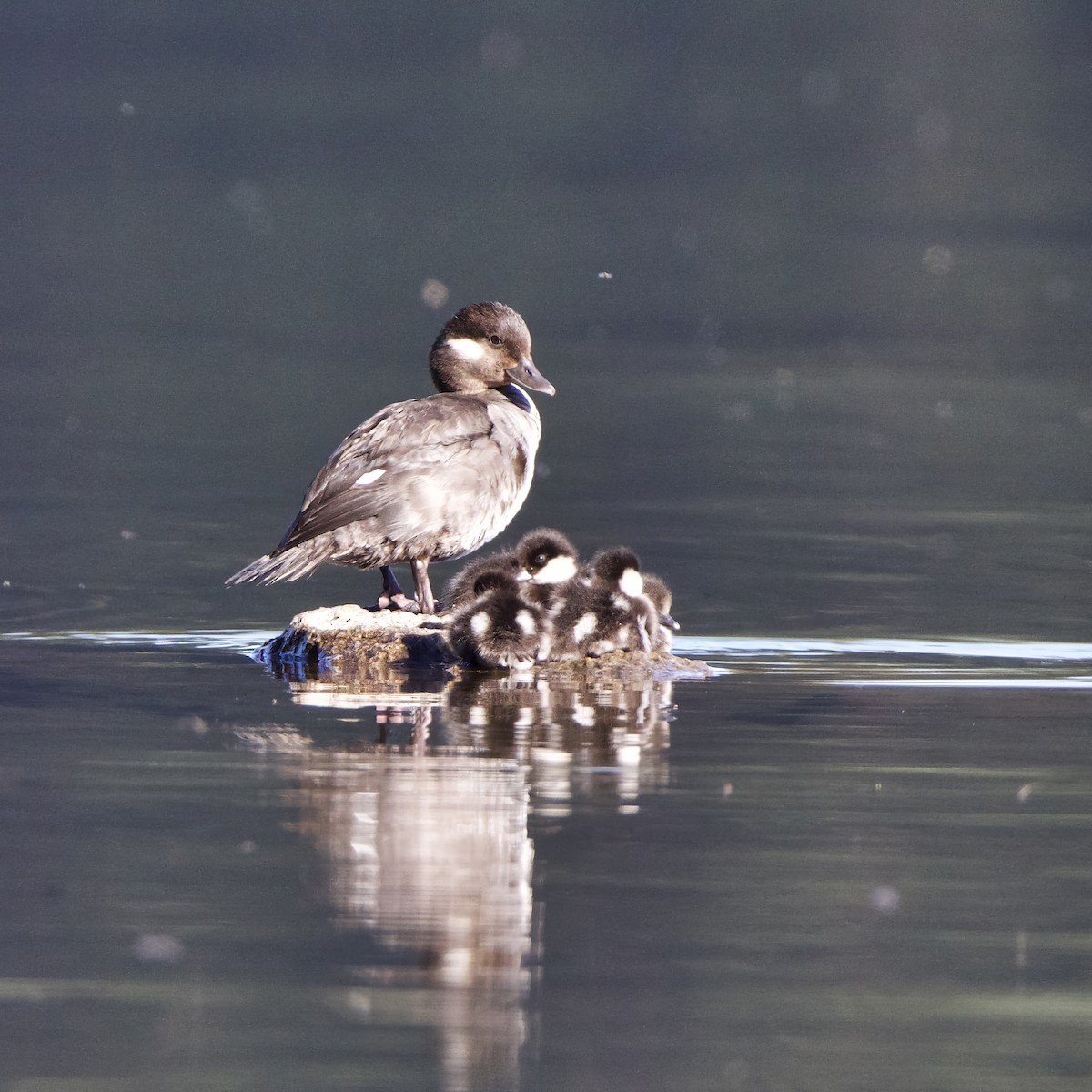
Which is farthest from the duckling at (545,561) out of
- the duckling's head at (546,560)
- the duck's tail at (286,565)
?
the duck's tail at (286,565)

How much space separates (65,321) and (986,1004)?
17.0 meters

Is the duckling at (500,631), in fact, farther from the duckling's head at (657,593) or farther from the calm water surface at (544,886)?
the duckling's head at (657,593)

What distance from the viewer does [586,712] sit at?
8.16 meters

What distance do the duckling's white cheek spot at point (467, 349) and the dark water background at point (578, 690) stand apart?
121cm

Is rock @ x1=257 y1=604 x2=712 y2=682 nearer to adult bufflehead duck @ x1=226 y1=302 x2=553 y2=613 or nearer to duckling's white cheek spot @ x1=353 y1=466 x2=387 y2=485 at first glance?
A: adult bufflehead duck @ x1=226 y1=302 x2=553 y2=613

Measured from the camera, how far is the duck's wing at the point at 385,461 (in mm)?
9359

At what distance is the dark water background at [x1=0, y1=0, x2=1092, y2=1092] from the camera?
17.4ft

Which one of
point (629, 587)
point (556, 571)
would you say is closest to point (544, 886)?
point (629, 587)

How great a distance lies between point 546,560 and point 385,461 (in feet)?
2.40

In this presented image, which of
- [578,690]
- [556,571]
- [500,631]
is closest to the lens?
[578,690]

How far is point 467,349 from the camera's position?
10602 millimetres

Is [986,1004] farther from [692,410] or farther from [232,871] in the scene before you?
[692,410]

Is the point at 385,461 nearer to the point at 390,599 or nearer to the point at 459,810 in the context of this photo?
the point at 390,599

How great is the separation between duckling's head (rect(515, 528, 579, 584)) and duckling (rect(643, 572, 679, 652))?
12.3 inches
